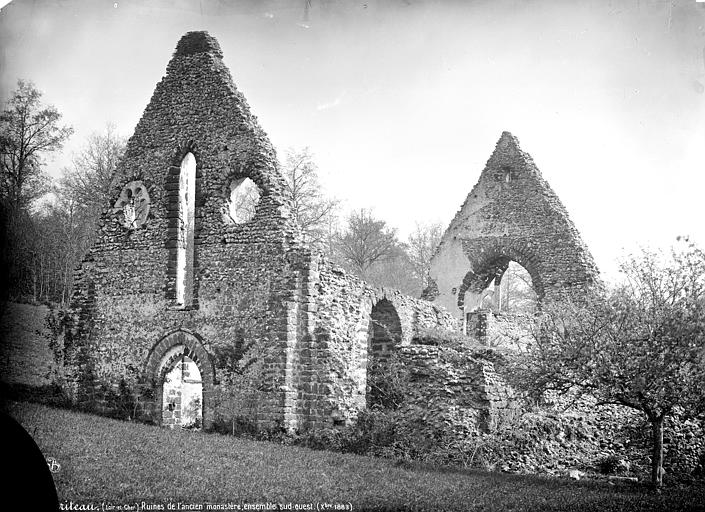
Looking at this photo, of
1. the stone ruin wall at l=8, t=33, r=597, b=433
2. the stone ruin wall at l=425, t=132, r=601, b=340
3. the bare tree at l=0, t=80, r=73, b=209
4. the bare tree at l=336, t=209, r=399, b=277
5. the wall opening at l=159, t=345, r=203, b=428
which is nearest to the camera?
the bare tree at l=0, t=80, r=73, b=209

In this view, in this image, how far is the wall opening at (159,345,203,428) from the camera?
Result: 46.9ft

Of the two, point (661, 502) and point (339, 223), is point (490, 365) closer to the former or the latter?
point (661, 502)

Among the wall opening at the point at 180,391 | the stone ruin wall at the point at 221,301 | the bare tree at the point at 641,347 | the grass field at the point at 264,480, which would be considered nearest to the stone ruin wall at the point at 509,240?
the stone ruin wall at the point at 221,301

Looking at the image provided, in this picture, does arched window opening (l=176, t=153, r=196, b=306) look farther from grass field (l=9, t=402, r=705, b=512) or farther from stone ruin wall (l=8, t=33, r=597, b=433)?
grass field (l=9, t=402, r=705, b=512)

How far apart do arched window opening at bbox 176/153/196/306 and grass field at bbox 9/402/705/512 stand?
10.7 feet

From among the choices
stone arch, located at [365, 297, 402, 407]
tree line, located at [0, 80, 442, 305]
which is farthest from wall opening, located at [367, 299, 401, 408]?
tree line, located at [0, 80, 442, 305]

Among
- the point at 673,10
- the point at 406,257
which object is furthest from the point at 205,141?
the point at 406,257

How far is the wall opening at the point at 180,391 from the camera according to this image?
14.3 meters

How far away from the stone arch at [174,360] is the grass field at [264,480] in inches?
77.7

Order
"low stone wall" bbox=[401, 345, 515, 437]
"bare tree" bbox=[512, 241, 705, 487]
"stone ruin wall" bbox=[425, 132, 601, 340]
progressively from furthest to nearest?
1. "stone ruin wall" bbox=[425, 132, 601, 340]
2. "low stone wall" bbox=[401, 345, 515, 437]
3. "bare tree" bbox=[512, 241, 705, 487]

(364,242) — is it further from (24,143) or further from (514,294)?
(24,143)

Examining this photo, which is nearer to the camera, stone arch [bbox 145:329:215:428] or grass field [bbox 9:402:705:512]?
grass field [bbox 9:402:705:512]

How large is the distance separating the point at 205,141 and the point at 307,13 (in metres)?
5.98

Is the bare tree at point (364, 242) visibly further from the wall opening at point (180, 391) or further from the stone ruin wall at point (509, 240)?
the wall opening at point (180, 391)
